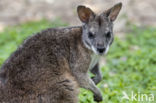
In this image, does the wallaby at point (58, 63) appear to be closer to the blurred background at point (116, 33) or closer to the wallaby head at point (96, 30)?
the wallaby head at point (96, 30)

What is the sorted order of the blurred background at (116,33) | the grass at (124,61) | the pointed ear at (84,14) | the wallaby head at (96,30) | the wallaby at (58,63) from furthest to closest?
the blurred background at (116,33) → the grass at (124,61) → the pointed ear at (84,14) → the wallaby head at (96,30) → the wallaby at (58,63)

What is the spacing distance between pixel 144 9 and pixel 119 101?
8.39 metres

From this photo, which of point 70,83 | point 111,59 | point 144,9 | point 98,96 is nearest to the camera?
point 70,83

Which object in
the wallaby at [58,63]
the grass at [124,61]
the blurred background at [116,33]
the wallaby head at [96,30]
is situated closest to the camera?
the wallaby at [58,63]

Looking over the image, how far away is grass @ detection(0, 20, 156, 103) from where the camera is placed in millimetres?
7840

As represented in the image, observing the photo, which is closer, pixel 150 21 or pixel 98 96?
pixel 98 96

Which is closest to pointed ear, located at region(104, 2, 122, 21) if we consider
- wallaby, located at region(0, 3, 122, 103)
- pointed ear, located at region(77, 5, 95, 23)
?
wallaby, located at region(0, 3, 122, 103)

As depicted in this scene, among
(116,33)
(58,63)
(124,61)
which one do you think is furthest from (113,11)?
(116,33)

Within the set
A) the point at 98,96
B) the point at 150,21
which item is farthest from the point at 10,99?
the point at 150,21

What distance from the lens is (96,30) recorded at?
265 inches

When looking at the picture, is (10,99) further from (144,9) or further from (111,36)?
(144,9)

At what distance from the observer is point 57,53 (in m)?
6.48

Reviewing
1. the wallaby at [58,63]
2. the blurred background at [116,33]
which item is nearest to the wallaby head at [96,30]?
the wallaby at [58,63]

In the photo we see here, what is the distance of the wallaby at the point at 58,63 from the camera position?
5949 mm
